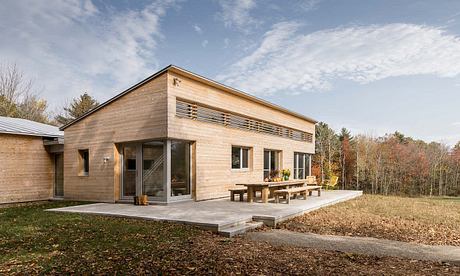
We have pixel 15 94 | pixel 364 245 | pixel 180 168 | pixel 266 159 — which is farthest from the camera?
pixel 15 94

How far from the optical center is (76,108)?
3403cm

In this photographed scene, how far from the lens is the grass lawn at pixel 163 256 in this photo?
433cm

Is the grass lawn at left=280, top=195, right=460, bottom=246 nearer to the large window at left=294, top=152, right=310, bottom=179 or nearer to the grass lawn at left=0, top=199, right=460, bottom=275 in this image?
the grass lawn at left=0, top=199, right=460, bottom=275

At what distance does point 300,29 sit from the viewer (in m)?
13.2

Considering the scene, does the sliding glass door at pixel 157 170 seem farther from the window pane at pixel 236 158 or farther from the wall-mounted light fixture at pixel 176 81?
the window pane at pixel 236 158

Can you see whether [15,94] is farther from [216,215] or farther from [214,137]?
[216,215]

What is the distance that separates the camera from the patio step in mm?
6666

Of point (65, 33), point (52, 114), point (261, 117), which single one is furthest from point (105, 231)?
point (52, 114)

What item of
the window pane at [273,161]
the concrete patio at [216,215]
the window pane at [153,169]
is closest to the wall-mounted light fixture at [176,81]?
the window pane at [153,169]

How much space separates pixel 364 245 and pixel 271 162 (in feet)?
37.5

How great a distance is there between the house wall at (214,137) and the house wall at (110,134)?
26.1 inches

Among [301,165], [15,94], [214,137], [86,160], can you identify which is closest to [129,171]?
[86,160]

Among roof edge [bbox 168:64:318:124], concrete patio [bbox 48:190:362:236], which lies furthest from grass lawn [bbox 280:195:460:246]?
roof edge [bbox 168:64:318:124]

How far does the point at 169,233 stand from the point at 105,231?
146 cm
